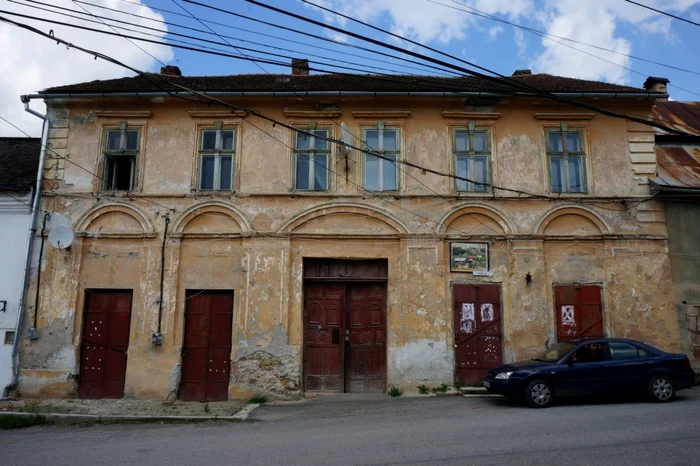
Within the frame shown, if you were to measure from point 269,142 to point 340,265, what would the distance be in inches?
142

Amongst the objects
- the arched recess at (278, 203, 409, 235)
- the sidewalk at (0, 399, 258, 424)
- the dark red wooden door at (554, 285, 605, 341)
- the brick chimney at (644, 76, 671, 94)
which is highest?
the brick chimney at (644, 76, 671, 94)

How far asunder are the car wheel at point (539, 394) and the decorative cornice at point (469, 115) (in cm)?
673

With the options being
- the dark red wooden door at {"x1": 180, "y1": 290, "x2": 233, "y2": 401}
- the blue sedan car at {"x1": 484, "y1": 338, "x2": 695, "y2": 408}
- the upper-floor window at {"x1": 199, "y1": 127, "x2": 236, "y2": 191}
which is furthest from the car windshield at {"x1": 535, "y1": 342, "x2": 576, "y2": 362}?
the upper-floor window at {"x1": 199, "y1": 127, "x2": 236, "y2": 191}

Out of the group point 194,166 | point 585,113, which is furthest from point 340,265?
point 585,113

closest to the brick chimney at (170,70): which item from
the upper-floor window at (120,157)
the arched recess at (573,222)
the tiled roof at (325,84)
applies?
the tiled roof at (325,84)

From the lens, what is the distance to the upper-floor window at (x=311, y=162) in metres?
13.3

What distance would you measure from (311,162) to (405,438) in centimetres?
754

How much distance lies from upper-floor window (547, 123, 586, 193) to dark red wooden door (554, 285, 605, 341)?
98.6 inches

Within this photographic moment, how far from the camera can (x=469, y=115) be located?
1348 cm

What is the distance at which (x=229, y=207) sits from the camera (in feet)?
42.7

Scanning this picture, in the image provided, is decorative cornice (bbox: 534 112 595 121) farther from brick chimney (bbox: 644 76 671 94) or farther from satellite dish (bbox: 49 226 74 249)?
satellite dish (bbox: 49 226 74 249)

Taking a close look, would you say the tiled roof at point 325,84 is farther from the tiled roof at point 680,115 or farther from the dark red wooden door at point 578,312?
the dark red wooden door at point 578,312

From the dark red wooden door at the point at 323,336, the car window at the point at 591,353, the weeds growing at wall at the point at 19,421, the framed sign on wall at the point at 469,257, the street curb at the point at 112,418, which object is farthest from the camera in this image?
the framed sign on wall at the point at 469,257

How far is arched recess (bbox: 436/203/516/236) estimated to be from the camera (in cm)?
1303
